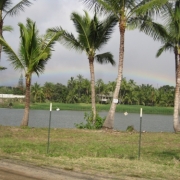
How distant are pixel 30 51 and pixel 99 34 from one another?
424 centimetres

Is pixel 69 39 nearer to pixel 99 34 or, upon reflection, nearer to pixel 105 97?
pixel 99 34

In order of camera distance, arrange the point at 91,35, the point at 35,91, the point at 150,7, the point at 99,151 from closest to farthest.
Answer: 1. the point at 99,151
2. the point at 150,7
3. the point at 91,35
4. the point at 35,91

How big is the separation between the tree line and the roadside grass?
60.0 m

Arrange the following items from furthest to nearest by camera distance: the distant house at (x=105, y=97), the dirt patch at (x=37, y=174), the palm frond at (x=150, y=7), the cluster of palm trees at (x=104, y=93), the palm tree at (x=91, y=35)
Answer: the distant house at (x=105, y=97) < the cluster of palm trees at (x=104, y=93) < the palm tree at (x=91, y=35) < the palm frond at (x=150, y=7) < the dirt patch at (x=37, y=174)

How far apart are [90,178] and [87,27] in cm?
1456

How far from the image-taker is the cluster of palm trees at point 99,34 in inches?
781

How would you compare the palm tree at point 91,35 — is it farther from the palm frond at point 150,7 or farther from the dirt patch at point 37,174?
the dirt patch at point 37,174

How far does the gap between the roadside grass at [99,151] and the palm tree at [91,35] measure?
15.0 feet

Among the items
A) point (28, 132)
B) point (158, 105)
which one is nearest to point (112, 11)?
point (28, 132)

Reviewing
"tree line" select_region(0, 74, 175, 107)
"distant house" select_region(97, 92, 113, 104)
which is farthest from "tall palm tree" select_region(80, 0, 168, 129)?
"distant house" select_region(97, 92, 113, 104)

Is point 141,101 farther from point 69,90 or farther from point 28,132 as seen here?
point 28,132

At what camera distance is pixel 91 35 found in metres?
21.8

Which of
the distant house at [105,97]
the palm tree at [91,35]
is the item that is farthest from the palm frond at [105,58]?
the distant house at [105,97]

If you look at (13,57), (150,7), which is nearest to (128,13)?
(150,7)
